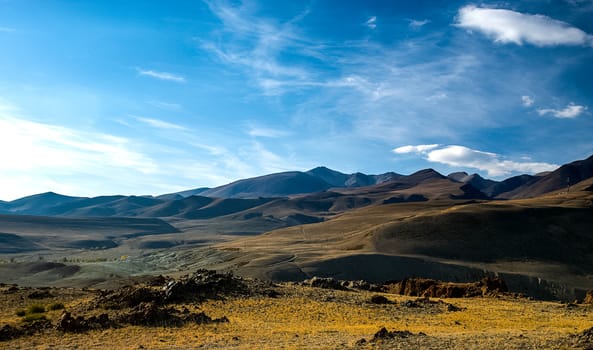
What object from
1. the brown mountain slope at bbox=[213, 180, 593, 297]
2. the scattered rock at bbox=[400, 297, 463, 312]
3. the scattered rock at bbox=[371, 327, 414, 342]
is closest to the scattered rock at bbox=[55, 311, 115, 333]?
the scattered rock at bbox=[371, 327, 414, 342]

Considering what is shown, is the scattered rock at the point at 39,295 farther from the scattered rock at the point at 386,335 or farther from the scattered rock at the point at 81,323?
the scattered rock at the point at 386,335

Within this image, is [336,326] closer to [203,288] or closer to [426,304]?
[426,304]

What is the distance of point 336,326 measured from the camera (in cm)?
1775

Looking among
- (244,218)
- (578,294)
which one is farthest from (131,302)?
(244,218)

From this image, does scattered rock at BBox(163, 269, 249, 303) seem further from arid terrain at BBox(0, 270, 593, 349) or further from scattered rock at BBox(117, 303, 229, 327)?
scattered rock at BBox(117, 303, 229, 327)

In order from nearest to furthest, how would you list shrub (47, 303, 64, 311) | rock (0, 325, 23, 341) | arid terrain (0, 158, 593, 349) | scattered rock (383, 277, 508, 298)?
arid terrain (0, 158, 593, 349) → rock (0, 325, 23, 341) → shrub (47, 303, 64, 311) → scattered rock (383, 277, 508, 298)

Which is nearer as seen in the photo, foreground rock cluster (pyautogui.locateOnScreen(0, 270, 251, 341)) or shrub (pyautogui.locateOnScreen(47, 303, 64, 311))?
foreground rock cluster (pyautogui.locateOnScreen(0, 270, 251, 341))

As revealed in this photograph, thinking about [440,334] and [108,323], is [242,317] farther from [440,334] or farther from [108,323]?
[440,334]

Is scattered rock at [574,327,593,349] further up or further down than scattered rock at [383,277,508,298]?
further up

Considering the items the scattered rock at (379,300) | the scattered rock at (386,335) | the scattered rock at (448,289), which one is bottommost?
the scattered rock at (448,289)

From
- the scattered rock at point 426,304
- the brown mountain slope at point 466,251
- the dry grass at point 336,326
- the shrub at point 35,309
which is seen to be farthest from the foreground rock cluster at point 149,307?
the brown mountain slope at point 466,251

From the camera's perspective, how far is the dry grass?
45.9ft

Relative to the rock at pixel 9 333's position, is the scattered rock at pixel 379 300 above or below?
below

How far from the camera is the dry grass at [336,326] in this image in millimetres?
13992
